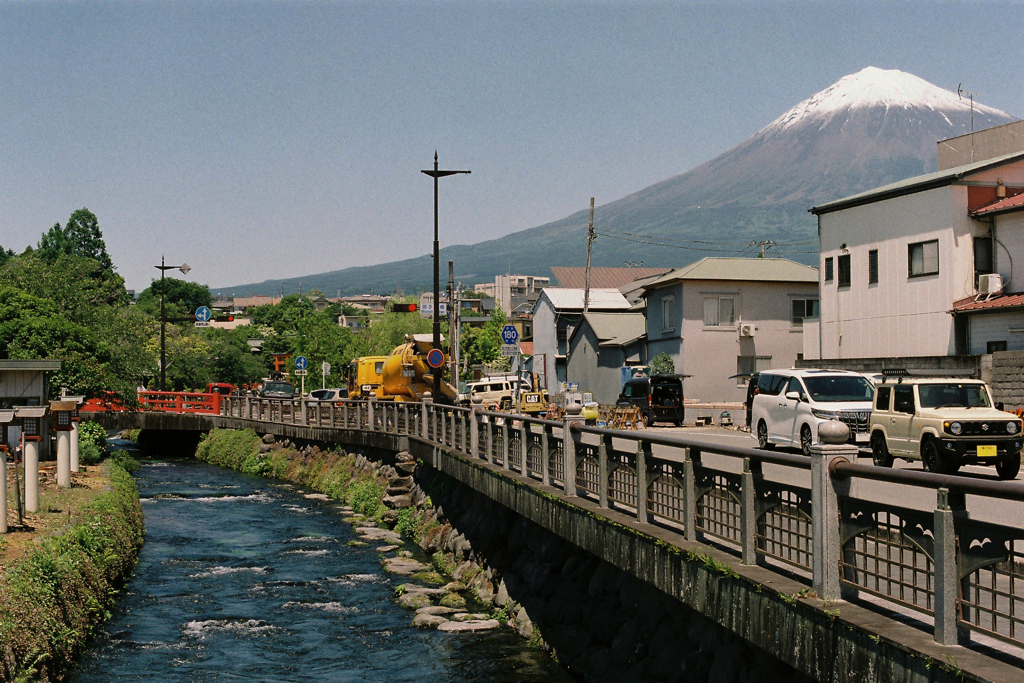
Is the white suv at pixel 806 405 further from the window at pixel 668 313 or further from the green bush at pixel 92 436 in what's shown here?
the window at pixel 668 313

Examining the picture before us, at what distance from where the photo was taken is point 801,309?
170 ft

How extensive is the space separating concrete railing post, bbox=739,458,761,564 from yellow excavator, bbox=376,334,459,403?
1319 inches

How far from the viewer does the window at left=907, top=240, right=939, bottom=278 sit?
32.8 m

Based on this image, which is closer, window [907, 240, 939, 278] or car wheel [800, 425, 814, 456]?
car wheel [800, 425, 814, 456]

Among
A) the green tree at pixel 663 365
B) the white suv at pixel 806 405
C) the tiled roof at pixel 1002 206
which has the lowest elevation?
the white suv at pixel 806 405

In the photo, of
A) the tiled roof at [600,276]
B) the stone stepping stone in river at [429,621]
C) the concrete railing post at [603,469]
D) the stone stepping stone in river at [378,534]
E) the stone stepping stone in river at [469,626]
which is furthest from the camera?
the tiled roof at [600,276]

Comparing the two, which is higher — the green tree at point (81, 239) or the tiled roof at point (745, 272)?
the green tree at point (81, 239)

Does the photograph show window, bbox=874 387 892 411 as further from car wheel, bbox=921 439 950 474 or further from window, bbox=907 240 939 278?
window, bbox=907 240 939 278

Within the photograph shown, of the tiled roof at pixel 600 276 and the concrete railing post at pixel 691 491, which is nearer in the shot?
the concrete railing post at pixel 691 491

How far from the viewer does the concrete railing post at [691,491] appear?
9.66 metres

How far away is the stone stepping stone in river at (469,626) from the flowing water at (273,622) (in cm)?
25

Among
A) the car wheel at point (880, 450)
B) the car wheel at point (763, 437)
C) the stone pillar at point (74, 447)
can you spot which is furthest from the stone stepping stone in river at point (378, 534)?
the car wheel at point (880, 450)

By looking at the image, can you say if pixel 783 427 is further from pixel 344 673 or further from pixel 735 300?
pixel 735 300

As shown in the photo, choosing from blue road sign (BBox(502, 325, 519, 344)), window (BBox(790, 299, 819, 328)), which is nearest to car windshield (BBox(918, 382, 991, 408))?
blue road sign (BBox(502, 325, 519, 344))
